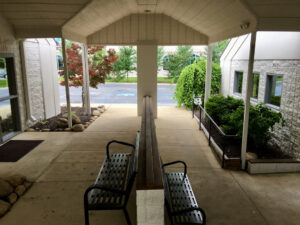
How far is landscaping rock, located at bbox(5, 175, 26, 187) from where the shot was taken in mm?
4300

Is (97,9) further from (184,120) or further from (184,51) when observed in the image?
(184,51)

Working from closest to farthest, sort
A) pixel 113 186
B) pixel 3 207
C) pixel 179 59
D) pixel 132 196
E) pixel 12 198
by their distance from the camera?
pixel 113 186 < pixel 3 207 < pixel 12 198 < pixel 132 196 < pixel 179 59

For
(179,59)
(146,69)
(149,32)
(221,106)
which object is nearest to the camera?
(221,106)

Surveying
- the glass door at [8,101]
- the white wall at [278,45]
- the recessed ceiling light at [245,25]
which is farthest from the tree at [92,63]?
the recessed ceiling light at [245,25]

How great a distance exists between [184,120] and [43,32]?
5.38m

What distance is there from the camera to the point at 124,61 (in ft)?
79.1

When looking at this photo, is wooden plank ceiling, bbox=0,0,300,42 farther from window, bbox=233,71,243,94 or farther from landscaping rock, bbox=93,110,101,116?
landscaping rock, bbox=93,110,101,116

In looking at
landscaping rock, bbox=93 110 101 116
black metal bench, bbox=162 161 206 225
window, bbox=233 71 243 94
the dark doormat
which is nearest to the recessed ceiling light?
black metal bench, bbox=162 161 206 225

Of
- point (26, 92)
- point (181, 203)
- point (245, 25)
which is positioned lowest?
point (181, 203)

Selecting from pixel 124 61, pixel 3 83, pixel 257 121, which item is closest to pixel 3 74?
pixel 3 83

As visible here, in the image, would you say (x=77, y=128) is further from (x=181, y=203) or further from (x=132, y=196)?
(x=181, y=203)

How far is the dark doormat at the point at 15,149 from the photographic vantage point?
5.71 m

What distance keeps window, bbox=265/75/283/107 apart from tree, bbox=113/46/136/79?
59.0 ft

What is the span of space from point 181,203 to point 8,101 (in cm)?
614
